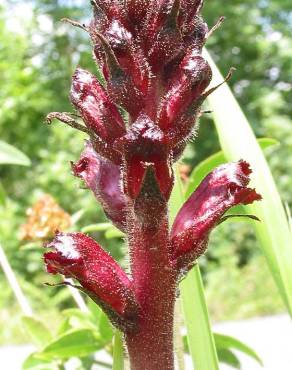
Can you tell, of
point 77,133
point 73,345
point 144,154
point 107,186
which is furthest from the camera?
point 77,133

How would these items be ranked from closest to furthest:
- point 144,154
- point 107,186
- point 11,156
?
point 144,154, point 107,186, point 11,156

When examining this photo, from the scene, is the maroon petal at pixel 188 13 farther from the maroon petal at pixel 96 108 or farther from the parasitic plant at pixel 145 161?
the maroon petal at pixel 96 108

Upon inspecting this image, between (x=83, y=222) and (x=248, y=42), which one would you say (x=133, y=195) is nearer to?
(x=83, y=222)

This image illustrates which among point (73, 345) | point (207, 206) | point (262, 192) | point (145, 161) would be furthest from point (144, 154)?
point (73, 345)

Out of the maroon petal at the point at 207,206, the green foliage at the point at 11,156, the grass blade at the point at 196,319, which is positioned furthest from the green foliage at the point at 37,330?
the maroon petal at the point at 207,206

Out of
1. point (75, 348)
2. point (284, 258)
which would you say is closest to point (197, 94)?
point (284, 258)

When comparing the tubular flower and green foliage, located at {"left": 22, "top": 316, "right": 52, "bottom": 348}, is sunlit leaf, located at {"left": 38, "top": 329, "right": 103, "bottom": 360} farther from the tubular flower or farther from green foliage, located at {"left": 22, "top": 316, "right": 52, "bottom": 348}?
the tubular flower

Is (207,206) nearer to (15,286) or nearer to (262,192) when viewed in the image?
(262,192)
